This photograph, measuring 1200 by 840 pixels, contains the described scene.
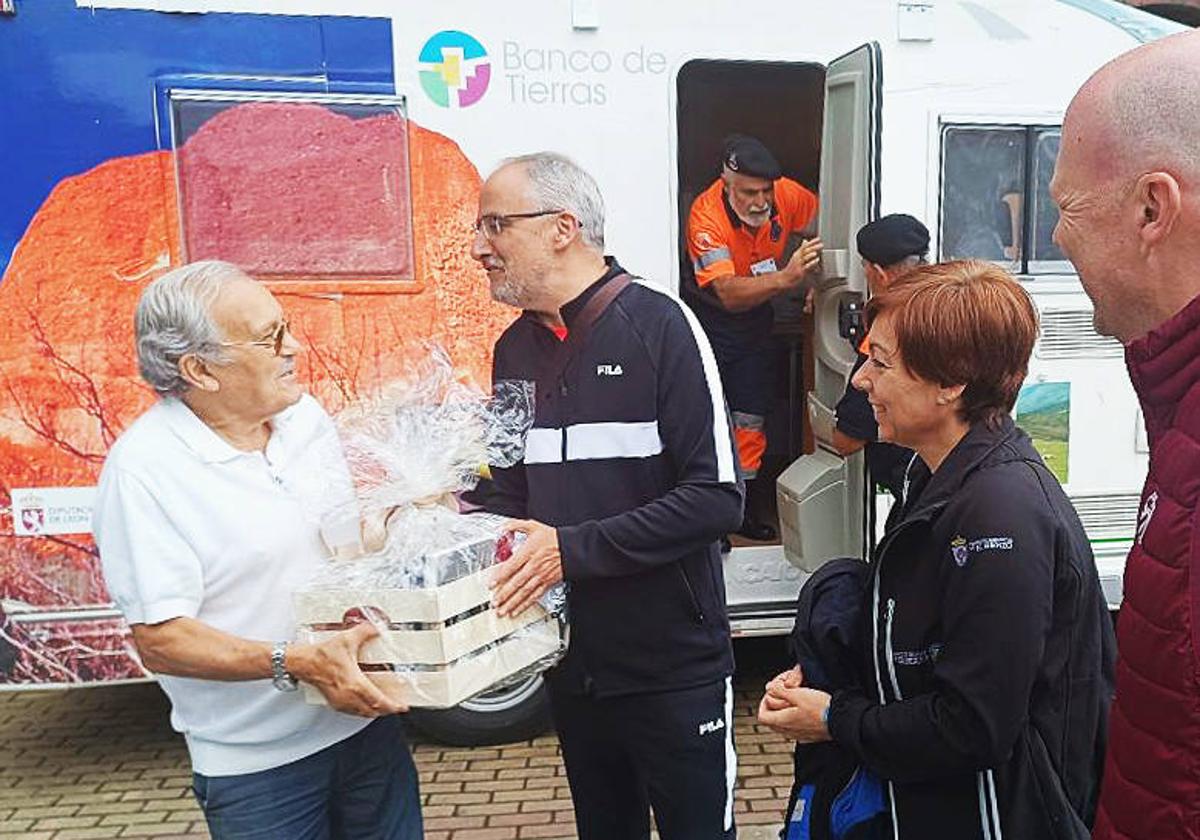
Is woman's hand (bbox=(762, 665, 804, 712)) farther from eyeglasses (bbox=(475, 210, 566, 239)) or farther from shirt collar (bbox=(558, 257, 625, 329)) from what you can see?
eyeglasses (bbox=(475, 210, 566, 239))

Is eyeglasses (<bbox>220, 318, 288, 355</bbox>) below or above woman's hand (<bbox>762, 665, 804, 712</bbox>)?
above

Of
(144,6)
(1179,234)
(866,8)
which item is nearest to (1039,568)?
(1179,234)

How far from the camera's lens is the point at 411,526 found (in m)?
1.83

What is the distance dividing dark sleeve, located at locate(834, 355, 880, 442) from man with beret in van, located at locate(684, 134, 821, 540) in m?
1.04

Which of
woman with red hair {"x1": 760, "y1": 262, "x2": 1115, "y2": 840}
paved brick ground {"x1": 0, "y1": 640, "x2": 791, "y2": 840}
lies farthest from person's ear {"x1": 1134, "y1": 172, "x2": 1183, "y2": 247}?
paved brick ground {"x1": 0, "y1": 640, "x2": 791, "y2": 840}

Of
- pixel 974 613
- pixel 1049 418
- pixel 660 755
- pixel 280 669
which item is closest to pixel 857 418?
pixel 1049 418

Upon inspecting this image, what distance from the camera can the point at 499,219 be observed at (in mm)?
2182

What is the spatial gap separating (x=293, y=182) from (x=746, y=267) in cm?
231

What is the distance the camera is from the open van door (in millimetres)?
3812

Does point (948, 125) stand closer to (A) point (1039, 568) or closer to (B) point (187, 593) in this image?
(A) point (1039, 568)

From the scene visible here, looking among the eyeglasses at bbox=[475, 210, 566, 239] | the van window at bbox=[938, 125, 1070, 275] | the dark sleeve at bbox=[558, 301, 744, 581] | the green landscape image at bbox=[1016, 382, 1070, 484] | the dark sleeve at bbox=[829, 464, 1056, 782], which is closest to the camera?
the dark sleeve at bbox=[829, 464, 1056, 782]

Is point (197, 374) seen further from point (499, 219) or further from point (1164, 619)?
point (1164, 619)

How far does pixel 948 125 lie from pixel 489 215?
2.40 m

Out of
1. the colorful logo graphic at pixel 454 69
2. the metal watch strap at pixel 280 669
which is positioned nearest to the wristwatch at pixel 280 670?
the metal watch strap at pixel 280 669
